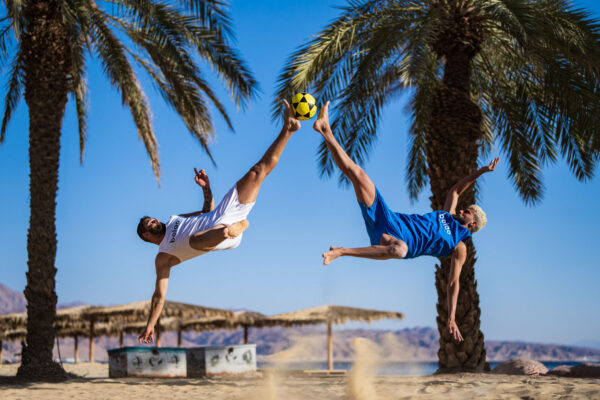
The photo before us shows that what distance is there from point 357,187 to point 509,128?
9052mm

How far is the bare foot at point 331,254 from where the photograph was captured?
5.65 metres

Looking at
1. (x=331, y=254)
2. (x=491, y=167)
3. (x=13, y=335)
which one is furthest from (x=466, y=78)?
(x=13, y=335)

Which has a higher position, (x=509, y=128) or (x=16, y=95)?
(x=16, y=95)

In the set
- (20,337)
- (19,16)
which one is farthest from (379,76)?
(20,337)

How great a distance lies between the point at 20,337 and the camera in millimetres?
33781

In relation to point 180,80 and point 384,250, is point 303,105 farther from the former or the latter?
point 180,80

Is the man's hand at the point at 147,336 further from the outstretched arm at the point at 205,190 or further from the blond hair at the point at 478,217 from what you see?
the blond hair at the point at 478,217

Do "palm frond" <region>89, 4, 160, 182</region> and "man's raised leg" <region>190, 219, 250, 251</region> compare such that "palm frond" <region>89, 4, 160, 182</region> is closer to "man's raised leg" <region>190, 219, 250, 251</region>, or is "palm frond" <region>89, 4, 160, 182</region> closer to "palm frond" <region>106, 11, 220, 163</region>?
"palm frond" <region>106, 11, 220, 163</region>

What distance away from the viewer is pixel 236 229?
20.9ft

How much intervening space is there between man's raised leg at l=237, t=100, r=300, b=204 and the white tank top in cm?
41

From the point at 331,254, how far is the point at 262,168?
1498mm

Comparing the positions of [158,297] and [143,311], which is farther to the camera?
[143,311]

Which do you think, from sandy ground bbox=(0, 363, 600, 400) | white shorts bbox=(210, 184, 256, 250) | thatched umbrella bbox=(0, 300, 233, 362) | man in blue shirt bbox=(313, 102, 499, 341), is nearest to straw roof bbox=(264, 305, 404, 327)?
thatched umbrella bbox=(0, 300, 233, 362)

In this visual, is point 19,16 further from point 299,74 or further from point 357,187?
point 357,187
